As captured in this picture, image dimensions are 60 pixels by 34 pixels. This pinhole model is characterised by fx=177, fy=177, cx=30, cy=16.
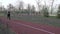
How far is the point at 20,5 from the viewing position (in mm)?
84188

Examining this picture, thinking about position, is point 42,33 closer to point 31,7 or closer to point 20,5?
point 20,5

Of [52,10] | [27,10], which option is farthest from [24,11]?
[52,10]

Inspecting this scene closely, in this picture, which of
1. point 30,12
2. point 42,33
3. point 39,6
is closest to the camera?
point 42,33

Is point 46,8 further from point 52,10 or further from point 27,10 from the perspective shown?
Result: point 27,10

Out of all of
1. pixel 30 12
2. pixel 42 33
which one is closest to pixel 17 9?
pixel 30 12

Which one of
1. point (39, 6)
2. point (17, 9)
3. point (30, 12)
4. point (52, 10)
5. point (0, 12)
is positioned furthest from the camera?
point (30, 12)

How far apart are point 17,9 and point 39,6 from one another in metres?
16.8

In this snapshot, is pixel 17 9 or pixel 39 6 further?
pixel 17 9

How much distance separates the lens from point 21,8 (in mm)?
84500

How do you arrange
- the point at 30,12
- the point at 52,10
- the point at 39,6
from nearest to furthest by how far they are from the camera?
the point at 52,10, the point at 39,6, the point at 30,12

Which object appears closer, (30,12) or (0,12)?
(0,12)

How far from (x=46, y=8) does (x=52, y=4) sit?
147 inches

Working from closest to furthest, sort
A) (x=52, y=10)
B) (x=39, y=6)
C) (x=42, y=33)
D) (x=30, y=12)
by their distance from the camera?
(x=42, y=33), (x=52, y=10), (x=39, y=6), (x=30, y=12)

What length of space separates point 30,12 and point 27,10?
262 centimetres
